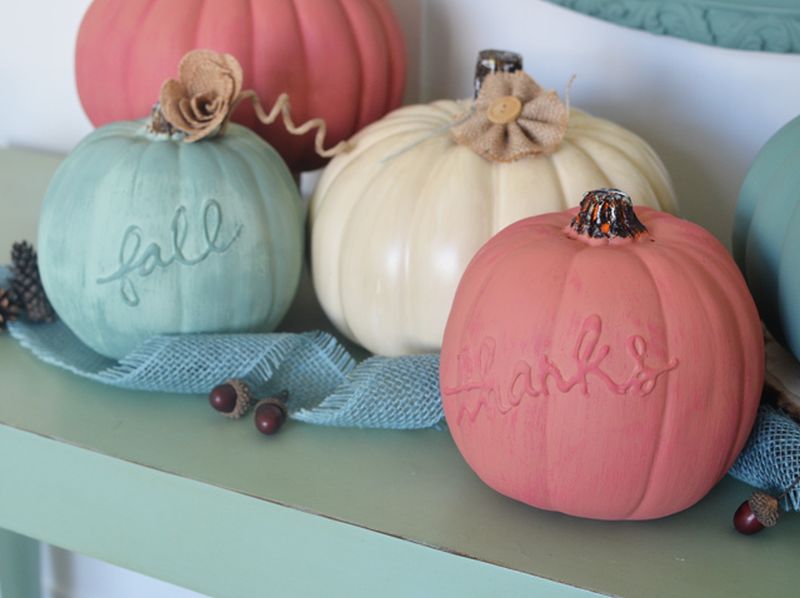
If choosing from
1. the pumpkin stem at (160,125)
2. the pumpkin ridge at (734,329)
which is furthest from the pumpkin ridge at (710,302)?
the pumpkin stem at (160,125)

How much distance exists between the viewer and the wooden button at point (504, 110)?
626 mm

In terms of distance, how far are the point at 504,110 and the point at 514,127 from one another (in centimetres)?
1

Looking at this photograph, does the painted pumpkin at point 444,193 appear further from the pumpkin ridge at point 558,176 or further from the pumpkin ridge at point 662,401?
the pumpkin ridge at point 662,401

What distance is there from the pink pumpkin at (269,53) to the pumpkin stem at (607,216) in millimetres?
322

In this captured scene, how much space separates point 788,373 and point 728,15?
307 mm

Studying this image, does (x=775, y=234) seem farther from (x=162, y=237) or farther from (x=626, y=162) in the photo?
(x=162, y=237)

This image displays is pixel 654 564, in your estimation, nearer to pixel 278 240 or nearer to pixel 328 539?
pixel 328 539

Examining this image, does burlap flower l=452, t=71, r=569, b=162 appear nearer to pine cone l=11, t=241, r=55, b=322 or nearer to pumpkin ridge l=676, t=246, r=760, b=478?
pumpkin ridge l=676, t=246, r=760, b=478

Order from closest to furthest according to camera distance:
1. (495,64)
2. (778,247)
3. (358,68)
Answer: (778,247), (495,64), (358,68)

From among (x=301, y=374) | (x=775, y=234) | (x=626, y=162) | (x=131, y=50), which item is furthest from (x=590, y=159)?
(x=131, y=50)

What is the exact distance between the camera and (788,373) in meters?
0.60

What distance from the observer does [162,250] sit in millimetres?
629

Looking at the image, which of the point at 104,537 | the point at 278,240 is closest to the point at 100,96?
the point at 278,240

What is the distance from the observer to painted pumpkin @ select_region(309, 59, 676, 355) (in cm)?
62
